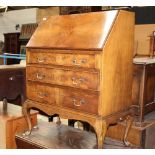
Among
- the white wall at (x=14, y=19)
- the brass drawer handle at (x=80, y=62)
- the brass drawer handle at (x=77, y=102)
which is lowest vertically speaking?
the brass drawer handle at (x=77, y=102)

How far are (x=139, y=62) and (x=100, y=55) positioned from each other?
87 cm

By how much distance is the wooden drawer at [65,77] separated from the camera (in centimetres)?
187

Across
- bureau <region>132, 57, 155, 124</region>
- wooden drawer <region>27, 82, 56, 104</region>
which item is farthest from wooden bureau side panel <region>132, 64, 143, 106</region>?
wooden drawer <region>27, 82, 56, 104</region>

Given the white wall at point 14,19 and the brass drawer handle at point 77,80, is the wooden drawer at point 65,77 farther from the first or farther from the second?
the white wall at point 14,19

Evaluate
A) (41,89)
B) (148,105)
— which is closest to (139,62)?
(148,105)

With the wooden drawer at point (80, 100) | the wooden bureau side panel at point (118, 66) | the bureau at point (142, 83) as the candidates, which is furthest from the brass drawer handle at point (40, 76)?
the bureau at point (142, 83)

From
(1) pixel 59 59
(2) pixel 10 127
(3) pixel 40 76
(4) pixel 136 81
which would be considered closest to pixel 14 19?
(2) pixel 10 127

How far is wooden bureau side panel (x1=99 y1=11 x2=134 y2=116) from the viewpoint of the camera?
1851 millimetres

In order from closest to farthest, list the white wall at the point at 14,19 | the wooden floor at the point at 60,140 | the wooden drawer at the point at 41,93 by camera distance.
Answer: the wooden drawer at the point at 41,93
the wooden floor at the point at 60,140
the white wall at the point at 14,19

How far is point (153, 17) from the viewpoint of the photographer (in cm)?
488

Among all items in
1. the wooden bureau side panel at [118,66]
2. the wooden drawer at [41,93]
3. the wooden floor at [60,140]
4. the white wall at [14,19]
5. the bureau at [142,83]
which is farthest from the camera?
the white wall at [14,19]

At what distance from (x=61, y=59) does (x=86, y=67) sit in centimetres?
24

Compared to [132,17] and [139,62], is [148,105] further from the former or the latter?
[132,17]

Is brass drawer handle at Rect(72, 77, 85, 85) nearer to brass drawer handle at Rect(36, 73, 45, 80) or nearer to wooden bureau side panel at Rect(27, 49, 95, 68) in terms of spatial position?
wooden bureau side panel at Rect(27, 49, 95, 68)
